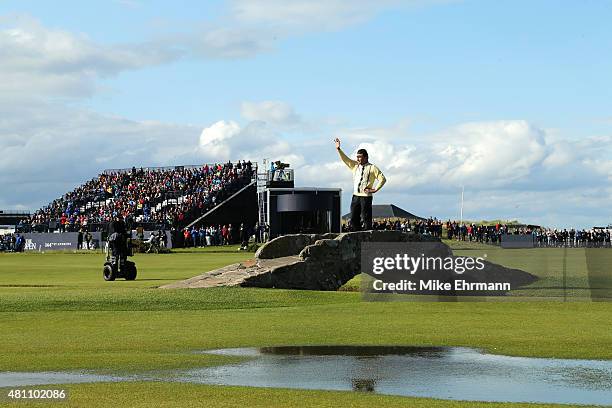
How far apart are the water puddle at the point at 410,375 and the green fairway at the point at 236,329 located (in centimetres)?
57

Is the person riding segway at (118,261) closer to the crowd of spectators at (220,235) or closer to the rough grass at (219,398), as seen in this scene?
the rough grass at (219,398)

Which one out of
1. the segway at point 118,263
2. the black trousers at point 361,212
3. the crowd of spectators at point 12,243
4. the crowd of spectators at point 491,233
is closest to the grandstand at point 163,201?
the crowd of spectators at point 12,243

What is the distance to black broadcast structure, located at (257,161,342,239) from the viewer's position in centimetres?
7681

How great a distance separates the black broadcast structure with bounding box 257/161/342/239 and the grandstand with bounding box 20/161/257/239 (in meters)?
6.67

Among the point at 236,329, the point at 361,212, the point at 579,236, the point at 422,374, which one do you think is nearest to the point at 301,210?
the point at 579,236

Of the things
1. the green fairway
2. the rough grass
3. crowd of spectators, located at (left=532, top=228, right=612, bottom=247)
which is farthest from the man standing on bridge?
crowd of spectators, located at (left=532, top=228, right=612, bottom=247)

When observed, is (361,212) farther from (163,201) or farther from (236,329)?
(163,201)

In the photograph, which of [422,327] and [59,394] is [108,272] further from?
[59,394]

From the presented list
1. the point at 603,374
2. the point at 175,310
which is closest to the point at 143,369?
the point at 603,374

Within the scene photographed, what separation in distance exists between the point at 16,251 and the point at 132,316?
196 feet

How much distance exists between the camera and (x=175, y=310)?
72.7 feet

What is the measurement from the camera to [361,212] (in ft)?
83.7

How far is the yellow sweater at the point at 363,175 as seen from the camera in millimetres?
24234

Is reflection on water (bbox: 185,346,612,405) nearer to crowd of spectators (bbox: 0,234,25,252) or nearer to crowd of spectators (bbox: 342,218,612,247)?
crowd of spectators (bbox: 342,218,612,247)
